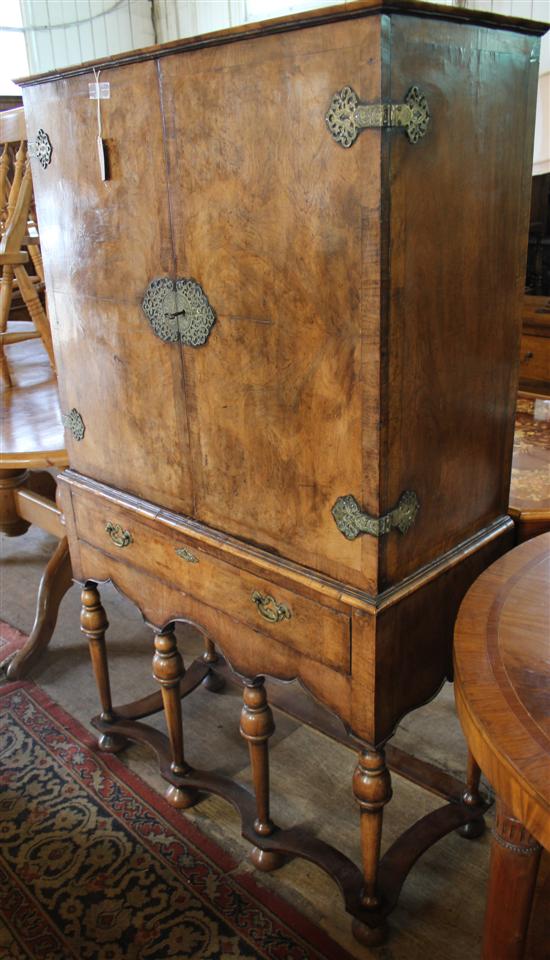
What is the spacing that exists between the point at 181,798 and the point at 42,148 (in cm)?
165

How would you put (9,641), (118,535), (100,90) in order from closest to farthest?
(100,90) < (118,535) < (9,641)

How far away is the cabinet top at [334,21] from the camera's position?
1.07 meters

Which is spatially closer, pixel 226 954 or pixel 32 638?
pixel 226 954

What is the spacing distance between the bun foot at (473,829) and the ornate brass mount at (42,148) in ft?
6.12

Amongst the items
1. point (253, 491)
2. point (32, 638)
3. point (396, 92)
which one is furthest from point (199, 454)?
point (32, 638)

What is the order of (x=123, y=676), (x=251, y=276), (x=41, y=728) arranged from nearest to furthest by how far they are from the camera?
(x=251, y=276) → (x=41, y=728) → (x=123, y=676)

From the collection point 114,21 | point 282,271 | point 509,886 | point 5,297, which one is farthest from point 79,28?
point 509,886

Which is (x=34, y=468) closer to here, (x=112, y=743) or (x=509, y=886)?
(x=112, y=743)

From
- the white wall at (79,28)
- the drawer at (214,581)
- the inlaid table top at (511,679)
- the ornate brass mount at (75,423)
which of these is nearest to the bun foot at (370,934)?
the drawer at (214,581)

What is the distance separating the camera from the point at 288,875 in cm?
193

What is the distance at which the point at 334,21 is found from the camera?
43.8 inches

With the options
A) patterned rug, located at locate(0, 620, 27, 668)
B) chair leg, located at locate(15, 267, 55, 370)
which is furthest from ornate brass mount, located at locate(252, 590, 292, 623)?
chair leg, located at locate(15, 267, 55, 370)

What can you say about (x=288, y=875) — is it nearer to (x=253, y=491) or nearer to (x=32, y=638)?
(x=253, y=491)

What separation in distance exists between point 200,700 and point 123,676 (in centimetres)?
33
